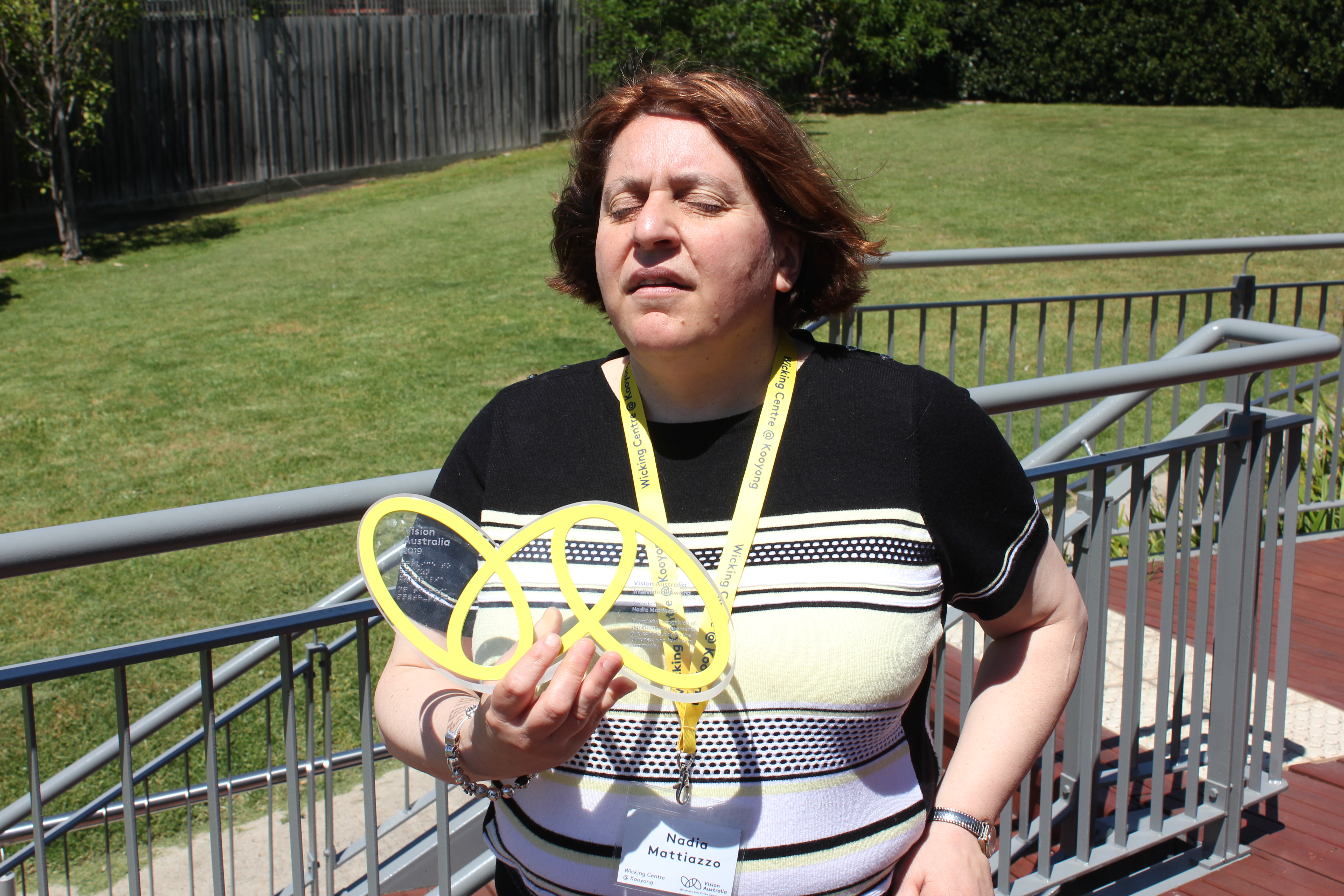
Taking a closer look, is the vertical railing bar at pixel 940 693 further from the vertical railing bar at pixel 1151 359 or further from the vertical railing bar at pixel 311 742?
the vertical railing bar at pixel 1151 359

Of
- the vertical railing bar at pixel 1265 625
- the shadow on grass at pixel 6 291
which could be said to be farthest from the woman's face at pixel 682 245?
the shadow on grass at pixel 6 291

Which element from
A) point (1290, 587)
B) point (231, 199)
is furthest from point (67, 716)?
point (231, 199)

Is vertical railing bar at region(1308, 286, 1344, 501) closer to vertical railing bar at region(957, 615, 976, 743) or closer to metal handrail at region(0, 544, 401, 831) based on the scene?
vertical railing bar at region(957, 615, 976, 743)

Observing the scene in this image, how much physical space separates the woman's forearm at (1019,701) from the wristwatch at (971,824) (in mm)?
10

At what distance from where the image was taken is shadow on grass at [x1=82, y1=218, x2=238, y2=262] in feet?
42.1

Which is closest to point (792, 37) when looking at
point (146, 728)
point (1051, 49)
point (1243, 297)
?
point (1051, 49)

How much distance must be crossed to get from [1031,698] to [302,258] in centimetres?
1218

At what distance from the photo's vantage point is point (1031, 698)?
1.62 metres

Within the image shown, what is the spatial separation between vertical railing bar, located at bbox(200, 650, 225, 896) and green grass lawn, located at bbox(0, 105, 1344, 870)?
145cm

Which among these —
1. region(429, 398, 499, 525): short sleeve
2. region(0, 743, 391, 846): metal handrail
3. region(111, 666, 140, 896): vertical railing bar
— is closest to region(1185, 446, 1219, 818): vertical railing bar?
region(429, 398, 499, 525): short sleeve

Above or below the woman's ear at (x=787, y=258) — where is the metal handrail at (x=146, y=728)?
below

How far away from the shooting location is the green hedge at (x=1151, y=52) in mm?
19828

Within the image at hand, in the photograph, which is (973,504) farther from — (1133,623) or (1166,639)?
(1166,639)

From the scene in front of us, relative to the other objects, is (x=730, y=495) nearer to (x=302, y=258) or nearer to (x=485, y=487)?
(x=485, y=487)
